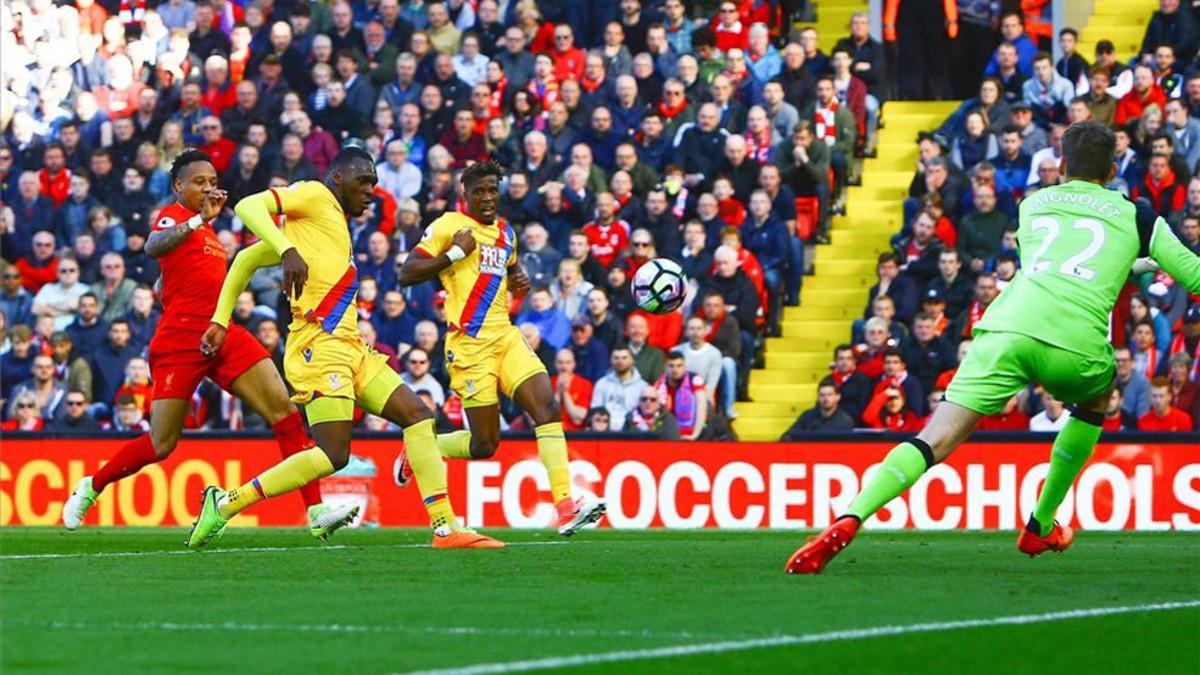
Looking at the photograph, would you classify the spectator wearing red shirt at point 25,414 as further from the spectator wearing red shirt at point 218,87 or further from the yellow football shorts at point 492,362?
the yellow football shorts at point 492,362

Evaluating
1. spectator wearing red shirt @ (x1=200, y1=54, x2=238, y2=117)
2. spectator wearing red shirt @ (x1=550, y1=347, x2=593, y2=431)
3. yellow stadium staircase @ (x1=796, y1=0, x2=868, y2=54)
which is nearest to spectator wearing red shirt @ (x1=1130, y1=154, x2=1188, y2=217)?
spectator wearing red shirt @ (x1=550, y1=347, x2=593, y2=431)

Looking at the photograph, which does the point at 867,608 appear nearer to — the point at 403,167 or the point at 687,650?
the point at 687,650

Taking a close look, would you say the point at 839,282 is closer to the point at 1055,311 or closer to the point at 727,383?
the point at 727,383

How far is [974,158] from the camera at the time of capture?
21.8m

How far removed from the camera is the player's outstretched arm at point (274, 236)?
41.5 ft

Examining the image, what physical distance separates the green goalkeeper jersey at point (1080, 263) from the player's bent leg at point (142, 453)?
5338 mm

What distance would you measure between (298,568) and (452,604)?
2340 millimetres

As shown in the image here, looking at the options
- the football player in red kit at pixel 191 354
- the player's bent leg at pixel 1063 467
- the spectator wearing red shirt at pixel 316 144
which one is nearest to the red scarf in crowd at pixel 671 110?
the spectator wearing red shirt at pixel 316 144

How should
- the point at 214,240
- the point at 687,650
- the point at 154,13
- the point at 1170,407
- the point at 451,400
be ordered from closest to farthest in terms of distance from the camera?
the point at 687,650 < the point at 214,240 < the point at 1170,407 < the point at 451,400 < the point at 154,13

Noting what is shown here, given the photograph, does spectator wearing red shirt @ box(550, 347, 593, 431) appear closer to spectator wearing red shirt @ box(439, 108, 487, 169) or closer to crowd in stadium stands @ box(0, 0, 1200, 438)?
crowd in stadium stands @ box(0, 0, 1200, 438)

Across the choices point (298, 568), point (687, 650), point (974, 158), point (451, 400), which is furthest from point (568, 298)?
point (687, 650)

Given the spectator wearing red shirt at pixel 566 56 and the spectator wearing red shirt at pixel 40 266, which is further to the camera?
the spectator wearing red shirt at pixel 40 266

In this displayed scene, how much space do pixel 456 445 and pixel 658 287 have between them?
1830mm

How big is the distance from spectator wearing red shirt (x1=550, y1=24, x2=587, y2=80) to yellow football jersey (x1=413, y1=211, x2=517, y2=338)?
9.88 m
